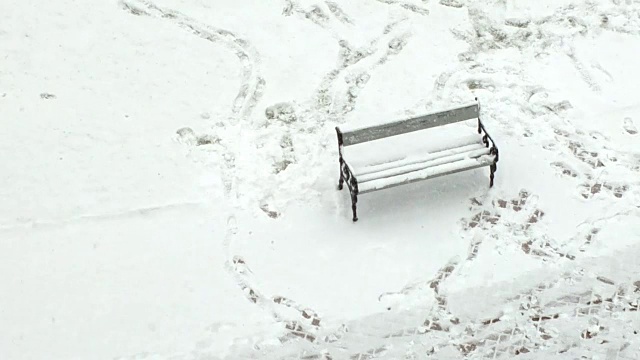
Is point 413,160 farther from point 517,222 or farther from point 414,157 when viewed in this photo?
point 517,222

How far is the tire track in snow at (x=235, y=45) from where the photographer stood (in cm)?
831

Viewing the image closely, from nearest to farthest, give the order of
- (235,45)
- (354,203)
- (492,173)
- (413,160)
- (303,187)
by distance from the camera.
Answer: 1. (354,203)
2. (413,160)
3. (492,173)
4. (303,187)
5. (235,45)

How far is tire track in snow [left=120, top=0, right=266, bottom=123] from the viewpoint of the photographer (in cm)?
831

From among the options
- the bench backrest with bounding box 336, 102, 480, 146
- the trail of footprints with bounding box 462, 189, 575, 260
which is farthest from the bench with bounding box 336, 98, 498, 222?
the trail of footprints with bounding box 462, 189, 575, 260

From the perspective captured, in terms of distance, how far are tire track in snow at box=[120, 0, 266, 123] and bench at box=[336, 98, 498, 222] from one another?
1.48 metres

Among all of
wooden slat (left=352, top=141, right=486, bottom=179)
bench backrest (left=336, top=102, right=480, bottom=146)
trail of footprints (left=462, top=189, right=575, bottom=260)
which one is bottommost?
trail of footprints (left=462, top=189, right=575, bottom=260)

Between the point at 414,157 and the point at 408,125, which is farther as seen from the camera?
the point at 414,157

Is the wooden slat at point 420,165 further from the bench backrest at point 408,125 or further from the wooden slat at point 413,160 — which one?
the bench backrest at point 408,125

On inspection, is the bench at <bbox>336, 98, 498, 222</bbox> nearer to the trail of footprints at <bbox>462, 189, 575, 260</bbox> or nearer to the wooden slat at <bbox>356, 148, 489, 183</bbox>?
the wooden slat at <bbox>356, 148, 489, 183</bbox>

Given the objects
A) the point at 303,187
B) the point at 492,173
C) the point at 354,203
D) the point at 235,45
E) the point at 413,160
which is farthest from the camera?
the point at 235,45

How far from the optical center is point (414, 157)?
23.8 feet

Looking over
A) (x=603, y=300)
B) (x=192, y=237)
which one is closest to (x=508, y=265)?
(x=603, y=300)

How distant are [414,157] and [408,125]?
0.35 m

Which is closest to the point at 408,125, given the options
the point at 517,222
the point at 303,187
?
the point at 303,187
